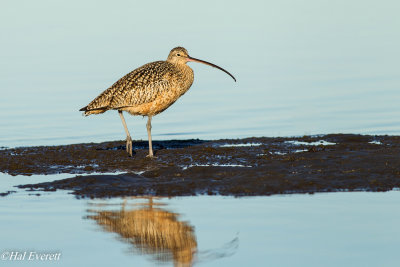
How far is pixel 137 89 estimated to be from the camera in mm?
17016

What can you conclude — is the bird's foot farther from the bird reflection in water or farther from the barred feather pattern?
the bird reflection in water

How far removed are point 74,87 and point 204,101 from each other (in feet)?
15.4

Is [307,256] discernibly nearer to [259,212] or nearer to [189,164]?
[259,212]

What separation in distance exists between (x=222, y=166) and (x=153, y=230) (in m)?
4.07

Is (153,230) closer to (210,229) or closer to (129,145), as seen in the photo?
(210,229)

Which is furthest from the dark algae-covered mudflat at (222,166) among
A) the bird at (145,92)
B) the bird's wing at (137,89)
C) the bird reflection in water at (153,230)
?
the bird reflection in water at (153,230)

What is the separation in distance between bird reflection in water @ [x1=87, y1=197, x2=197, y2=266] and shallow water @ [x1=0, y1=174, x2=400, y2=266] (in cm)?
1

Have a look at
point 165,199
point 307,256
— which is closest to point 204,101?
point 165,199

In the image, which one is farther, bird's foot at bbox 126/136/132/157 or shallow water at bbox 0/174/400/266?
bird's foot at bbox 126/136/132/157

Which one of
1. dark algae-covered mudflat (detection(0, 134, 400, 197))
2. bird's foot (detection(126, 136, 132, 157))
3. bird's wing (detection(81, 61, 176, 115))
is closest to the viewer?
dark algae-covered mudflat (detection(0, 134, 400, 197))

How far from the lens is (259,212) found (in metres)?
11.5

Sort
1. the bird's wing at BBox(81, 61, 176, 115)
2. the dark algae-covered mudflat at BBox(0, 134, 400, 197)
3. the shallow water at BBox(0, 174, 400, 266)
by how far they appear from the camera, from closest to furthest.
Result: 1. the shallow water at BBox(0, 174, 400, 266)
2. the dark algae-covered mudflat at BBox(0, 134, 400, 197)
3. the bird's wing at BBox(81, 61, 176, 115)

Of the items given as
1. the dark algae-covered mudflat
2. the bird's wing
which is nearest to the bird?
the bird's wing

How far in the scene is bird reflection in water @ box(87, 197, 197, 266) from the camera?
9779mm
